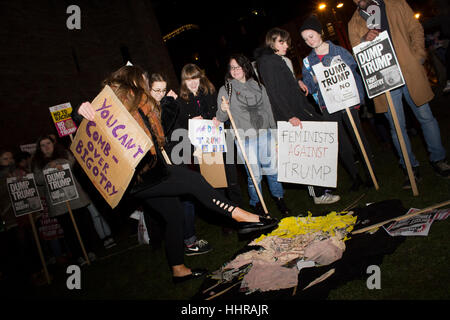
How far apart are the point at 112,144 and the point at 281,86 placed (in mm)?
2200

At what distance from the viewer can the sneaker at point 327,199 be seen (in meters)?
3.64

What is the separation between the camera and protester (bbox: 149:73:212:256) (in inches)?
108

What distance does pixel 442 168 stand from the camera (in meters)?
3.19

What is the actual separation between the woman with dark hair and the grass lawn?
2.63 ft

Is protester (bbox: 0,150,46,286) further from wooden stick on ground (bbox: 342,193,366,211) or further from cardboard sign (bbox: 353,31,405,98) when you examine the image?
cardboard sign (bbox: 353,31,405,98)

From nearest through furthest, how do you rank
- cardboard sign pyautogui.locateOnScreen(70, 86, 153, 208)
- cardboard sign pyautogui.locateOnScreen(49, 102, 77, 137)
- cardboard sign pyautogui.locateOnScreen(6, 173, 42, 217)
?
cardboard sign pyautogui.locateOnScreen(70, 86, 153, 208) → cardboard sign pyautogui.locateOnScreen(6, 173, 42, 217) → cardboard sign pyautogui.locateOnScreen(49, 102, 77, 137)

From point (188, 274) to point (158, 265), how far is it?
988 millimetres

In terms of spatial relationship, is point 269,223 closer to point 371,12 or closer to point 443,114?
point 371,12

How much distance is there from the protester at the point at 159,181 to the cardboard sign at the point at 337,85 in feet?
5.57

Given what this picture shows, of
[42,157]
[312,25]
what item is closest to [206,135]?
[312,25]

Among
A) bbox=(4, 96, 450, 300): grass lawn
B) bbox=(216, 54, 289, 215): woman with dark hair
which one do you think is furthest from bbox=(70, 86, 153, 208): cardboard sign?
bbox=(216, 54, 289, 215): woman with dark hair

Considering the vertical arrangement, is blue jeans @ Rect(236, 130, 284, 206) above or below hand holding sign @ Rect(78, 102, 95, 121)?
below

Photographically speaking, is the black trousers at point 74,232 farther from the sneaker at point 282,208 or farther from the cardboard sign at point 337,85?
the cardboard sign at point 337,85

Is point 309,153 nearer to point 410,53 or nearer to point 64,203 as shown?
point 410,53
